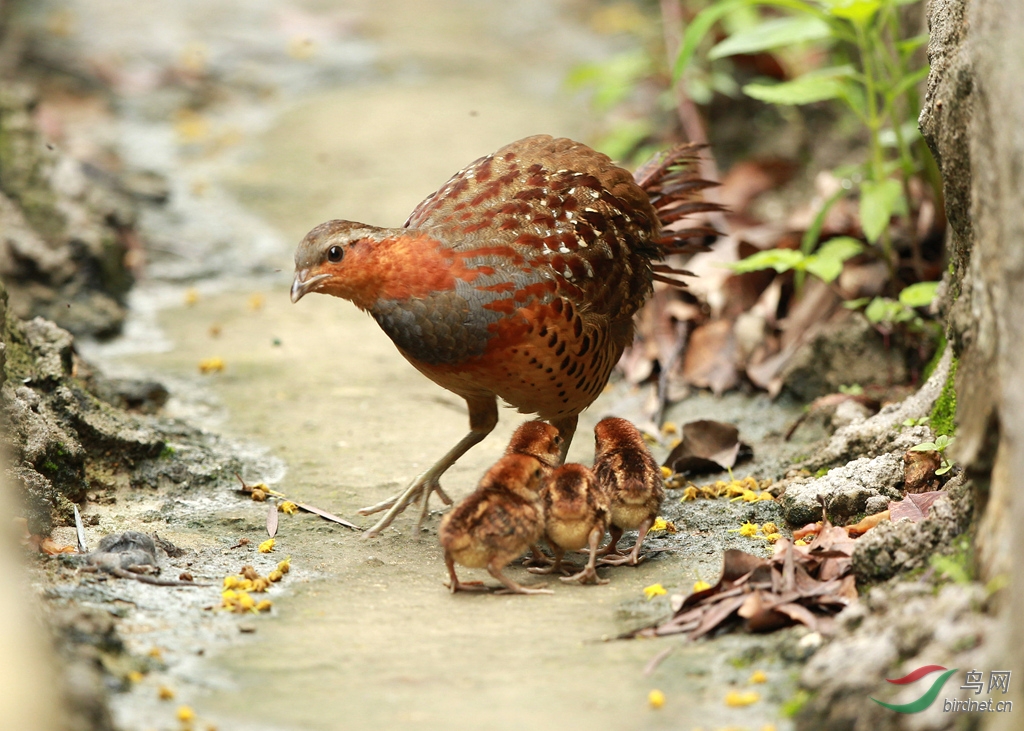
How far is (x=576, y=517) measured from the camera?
14.3ft

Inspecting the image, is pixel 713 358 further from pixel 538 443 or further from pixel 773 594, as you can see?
pixel 773 594

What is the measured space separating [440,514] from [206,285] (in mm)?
3523

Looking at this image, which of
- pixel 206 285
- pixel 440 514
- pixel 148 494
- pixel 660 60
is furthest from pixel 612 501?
pixel 660 60

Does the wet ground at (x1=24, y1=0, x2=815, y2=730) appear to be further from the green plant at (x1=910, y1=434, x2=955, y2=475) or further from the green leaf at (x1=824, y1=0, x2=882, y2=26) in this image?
the green leaf at (x1=824, y1=0, x2=882, y2=26)

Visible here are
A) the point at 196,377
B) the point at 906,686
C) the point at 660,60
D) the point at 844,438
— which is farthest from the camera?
the point at 660,60

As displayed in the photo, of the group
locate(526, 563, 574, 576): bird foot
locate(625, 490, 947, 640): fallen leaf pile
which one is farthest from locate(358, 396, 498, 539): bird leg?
locate(625, 490, 947, 640): fallen leaf pile

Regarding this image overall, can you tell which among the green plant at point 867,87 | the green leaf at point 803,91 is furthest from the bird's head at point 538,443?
the green leaf at point 803,91

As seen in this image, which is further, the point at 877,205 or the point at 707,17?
the point at 707,17

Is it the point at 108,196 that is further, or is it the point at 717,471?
the point at 108,196

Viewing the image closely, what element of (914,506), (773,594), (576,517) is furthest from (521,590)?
(914,506)

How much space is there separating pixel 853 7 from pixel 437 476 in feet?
10.1

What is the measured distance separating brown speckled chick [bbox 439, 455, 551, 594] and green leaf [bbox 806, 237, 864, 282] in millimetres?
Answer: 2451

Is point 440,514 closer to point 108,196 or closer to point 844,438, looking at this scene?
point 844,438

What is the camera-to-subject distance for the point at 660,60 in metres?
9.89
